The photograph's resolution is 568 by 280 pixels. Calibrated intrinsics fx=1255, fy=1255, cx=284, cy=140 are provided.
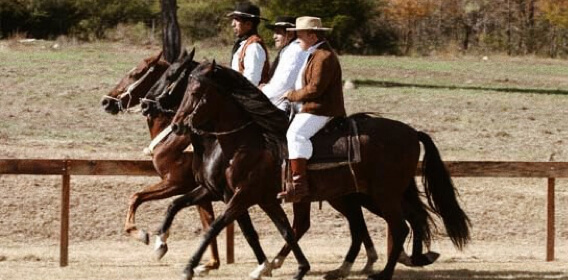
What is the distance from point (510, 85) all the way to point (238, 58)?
21216mm

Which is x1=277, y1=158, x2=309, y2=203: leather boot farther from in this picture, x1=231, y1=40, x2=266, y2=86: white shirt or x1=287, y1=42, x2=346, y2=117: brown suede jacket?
x1=231, y1=40, x2=266, y2=86: white shirt

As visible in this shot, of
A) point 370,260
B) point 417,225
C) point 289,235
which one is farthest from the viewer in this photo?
point 370,260

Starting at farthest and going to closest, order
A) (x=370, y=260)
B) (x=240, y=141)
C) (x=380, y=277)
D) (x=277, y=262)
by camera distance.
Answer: (x=370, y=260)
(x=277, y=262)
(x=380, y=277)
(x=240, y=141)

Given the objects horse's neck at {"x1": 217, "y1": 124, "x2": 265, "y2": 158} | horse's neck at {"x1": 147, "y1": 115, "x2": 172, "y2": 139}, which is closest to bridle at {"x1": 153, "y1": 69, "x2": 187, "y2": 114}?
horse's neck at {"x1": 147, "y1": 115, "x2": 172, "y2": 139}

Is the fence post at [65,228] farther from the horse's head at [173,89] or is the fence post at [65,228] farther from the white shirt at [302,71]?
the white shirt at [302,71]

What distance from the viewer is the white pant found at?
11555 mm

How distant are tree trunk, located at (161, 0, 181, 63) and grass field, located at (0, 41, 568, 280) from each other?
1.22 metres

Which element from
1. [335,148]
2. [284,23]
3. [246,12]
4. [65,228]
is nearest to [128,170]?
[65,228]

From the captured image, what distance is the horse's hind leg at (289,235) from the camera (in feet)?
38.7

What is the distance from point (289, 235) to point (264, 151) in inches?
33.0

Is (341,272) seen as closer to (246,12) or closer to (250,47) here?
A: (250,47)

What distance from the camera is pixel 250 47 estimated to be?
12.8 m

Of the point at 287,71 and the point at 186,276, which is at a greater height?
the point at 287,71

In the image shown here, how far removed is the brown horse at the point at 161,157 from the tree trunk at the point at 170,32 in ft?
59.2
